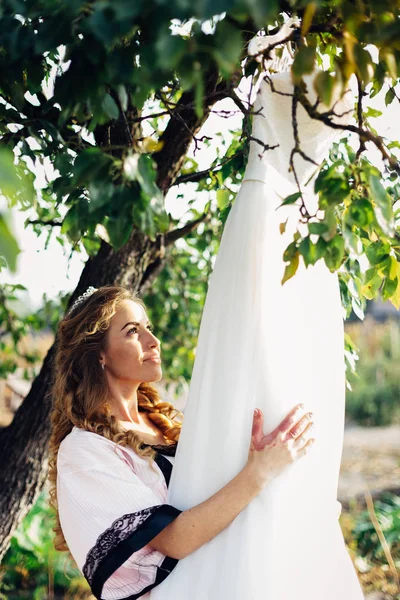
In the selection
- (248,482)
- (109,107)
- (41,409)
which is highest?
(109,107)

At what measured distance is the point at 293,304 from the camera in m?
1.54

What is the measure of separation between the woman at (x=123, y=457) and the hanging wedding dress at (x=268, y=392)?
0.04 metres

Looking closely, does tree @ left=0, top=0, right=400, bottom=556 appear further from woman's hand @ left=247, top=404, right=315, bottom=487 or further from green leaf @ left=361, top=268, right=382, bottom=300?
woman's hand @ left=247, top=404, right=315, bottom=487

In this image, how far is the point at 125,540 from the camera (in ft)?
5.23

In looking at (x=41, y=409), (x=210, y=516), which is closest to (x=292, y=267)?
(x=210, y=516)

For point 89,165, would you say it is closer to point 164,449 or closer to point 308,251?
point 308,251

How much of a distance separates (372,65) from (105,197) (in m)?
0.48

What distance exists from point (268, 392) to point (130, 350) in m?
0.60

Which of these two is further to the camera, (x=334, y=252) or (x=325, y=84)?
(x=334, y=252)

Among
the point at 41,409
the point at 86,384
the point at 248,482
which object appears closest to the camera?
the point at 248,482

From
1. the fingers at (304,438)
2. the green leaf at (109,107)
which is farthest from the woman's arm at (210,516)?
the green leaf at (109,107)

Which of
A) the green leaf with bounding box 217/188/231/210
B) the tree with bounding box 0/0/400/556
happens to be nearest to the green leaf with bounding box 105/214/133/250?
the tree with bounding box 0/0/400/556

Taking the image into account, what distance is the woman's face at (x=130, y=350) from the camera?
1.98 meters

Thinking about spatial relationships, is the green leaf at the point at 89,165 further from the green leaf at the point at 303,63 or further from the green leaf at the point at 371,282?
the green leaf at the point at 371,282
